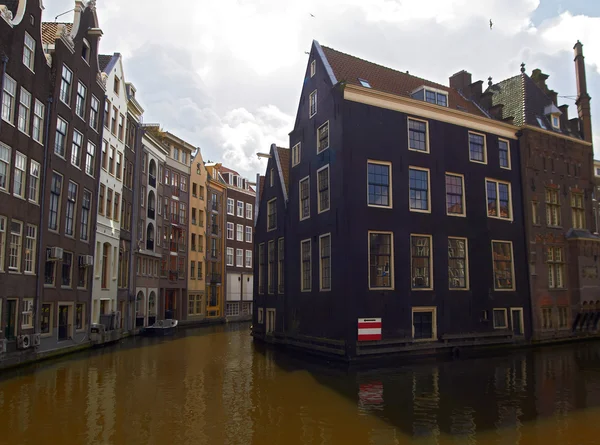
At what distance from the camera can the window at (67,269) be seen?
2928 centimetres

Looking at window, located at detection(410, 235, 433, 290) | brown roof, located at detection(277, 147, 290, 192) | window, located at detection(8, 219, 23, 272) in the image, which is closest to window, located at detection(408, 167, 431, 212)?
window, located at detection(410, 235, 433, 290)

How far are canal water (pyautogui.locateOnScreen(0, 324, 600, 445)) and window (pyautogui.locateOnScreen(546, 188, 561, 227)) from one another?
11.6 m

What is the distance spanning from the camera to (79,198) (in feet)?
101

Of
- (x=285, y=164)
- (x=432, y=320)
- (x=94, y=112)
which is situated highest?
(x=94, y=112)

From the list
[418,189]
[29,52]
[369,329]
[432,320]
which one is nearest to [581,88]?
[418,189]

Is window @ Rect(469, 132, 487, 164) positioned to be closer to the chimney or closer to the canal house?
the canal house

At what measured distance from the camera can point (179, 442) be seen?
465 inches

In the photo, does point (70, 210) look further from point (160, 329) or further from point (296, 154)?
point (160, 329)

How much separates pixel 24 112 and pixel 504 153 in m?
28.0

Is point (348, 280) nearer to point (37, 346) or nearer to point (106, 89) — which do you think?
point (37, 346)

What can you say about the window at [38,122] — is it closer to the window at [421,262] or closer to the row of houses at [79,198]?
the row of houses at [79,198]

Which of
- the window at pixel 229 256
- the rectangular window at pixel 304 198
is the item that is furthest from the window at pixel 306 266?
the window at pixel 229 256

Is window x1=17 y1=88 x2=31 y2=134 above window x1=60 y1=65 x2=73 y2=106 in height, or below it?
below

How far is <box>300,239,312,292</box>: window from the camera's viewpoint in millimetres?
29605
